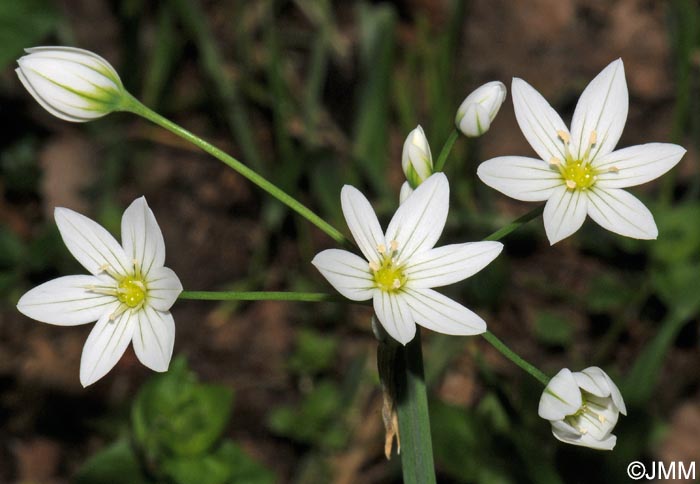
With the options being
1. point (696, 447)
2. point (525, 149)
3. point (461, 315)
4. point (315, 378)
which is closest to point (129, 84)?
point (315, 378)

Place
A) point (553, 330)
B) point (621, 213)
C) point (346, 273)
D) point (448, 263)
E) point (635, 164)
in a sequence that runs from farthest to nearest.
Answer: point (553, 330) → point (635, 164) → point (621, 213) → point (448, 263) → point (346, 273)

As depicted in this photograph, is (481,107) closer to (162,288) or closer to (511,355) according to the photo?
(511,355)

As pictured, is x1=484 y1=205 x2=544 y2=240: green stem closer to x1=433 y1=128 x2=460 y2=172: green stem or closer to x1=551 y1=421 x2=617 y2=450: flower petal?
x1=433 y1=128 x2=460 y2=172: green stem

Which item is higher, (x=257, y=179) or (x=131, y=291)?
(x=257, y=179)

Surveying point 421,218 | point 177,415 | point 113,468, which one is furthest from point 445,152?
point 113,468

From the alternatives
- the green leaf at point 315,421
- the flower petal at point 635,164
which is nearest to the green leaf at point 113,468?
the green leaf at point 315,421

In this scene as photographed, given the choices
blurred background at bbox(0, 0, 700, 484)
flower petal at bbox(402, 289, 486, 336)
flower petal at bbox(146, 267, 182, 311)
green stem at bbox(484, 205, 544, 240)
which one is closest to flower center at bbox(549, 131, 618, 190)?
green stem at bbox(484, 205, 544, 240)
